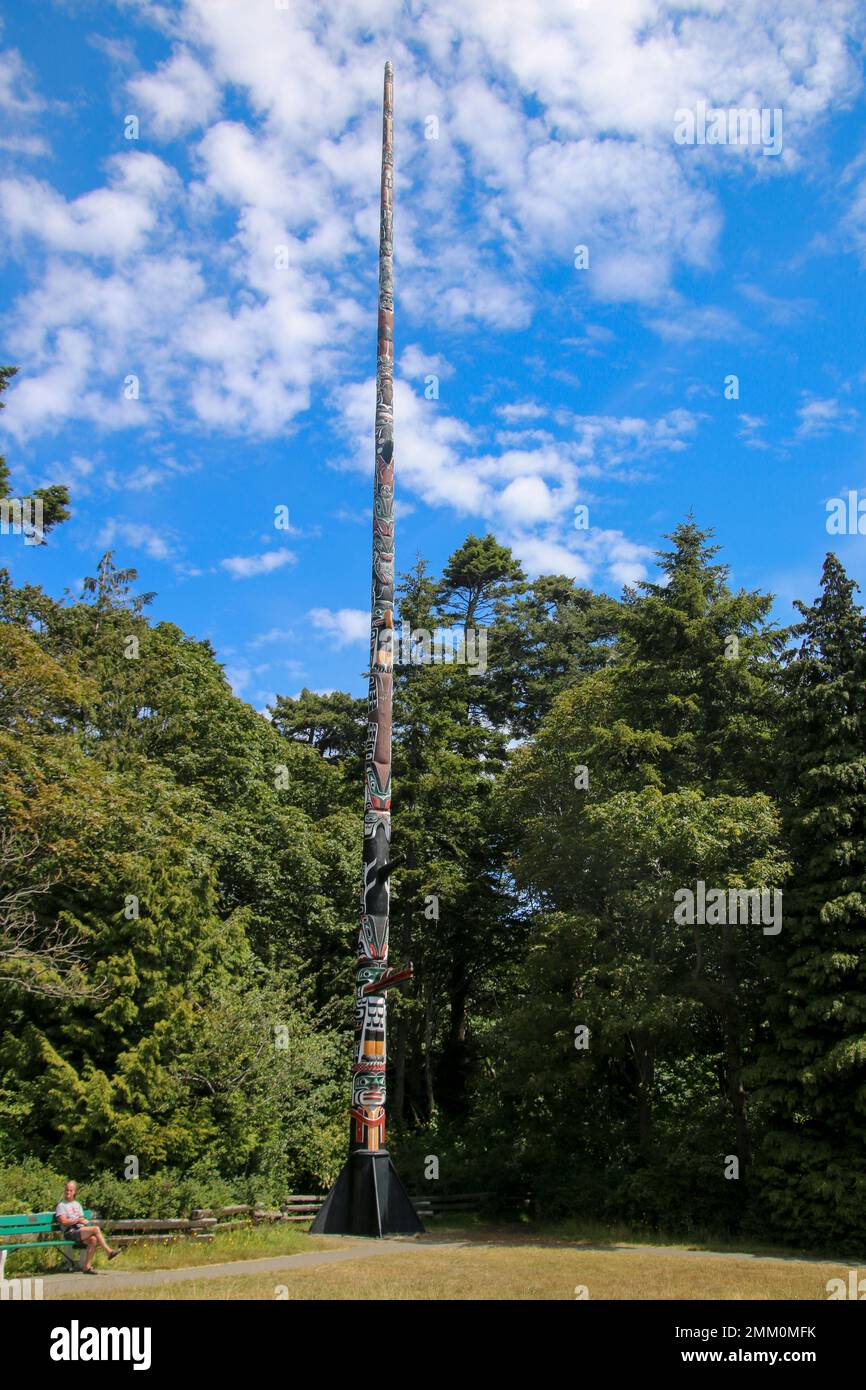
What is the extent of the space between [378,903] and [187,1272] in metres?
6.47

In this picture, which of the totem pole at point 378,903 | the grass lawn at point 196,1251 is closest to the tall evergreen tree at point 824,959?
the grass lawn at point 196,1251

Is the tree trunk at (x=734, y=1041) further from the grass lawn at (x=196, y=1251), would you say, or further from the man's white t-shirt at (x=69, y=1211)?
the man's white t-shirt at (x=69, y=1211)

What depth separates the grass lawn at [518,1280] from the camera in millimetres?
11664

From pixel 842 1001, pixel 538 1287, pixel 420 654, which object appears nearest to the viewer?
pixel 538 1287

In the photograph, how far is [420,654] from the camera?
1478 inches

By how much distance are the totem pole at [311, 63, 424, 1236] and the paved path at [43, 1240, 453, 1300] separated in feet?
9.41

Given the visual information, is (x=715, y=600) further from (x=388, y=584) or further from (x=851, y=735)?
(x=388, y=584)

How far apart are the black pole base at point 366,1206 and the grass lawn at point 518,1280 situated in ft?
2.21

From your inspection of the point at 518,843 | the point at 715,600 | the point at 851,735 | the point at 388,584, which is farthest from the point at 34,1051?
the point at 715,600

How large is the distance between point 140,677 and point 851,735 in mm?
21450

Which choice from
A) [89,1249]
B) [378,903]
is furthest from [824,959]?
[89,1249]

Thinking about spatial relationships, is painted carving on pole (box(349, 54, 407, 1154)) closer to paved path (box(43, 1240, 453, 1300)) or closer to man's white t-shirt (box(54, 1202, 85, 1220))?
paved path (box(43, 1240, 453, 1300))

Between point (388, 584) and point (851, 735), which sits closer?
point (388, 584)

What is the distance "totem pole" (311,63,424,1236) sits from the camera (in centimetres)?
1182
